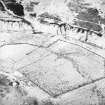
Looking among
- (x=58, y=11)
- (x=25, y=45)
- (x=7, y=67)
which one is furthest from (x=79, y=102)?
(x=58, y=11)

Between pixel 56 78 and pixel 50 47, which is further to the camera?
pixel 50 47

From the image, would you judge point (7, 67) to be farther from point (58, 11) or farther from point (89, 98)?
point (58, 11)

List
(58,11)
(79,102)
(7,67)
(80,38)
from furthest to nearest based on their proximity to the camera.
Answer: (58,11) < (80,38) < (7,67) < (79,102)

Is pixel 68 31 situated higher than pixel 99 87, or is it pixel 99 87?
pixel 68 31

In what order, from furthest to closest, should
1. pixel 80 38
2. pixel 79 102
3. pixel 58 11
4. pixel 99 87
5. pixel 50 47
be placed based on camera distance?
pixel 58 11, pixel 80 38, pixel 50 47, pixel 99 87, pixel 79 102

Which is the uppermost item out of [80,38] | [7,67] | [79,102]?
[80,38]

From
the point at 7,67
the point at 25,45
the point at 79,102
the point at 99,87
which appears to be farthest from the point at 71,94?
the point at 25,45

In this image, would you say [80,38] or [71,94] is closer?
[71,94]

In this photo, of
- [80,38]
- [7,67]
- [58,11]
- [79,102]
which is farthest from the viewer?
[58,11]

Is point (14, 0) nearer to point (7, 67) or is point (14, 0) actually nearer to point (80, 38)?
point (80, 38)
